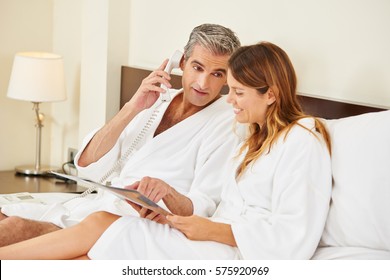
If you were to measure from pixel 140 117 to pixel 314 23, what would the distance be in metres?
0.58

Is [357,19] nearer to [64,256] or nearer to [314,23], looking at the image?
[314,23]

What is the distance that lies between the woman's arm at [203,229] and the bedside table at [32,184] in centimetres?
103

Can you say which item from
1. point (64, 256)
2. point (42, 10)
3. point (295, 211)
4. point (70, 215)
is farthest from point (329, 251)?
point (42, 10)

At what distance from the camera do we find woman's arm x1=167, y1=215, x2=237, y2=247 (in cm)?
157

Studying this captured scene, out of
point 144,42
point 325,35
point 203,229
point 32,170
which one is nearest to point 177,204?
point 203,229

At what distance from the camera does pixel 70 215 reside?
1934 mm

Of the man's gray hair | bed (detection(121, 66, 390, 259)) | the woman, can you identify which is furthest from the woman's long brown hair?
the man's gray hair

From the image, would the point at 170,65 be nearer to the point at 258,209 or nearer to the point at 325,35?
the point at 325,35

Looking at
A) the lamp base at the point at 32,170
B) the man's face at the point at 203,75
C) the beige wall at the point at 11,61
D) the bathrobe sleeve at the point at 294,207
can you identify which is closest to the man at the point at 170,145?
the man's face at the point at 203,75

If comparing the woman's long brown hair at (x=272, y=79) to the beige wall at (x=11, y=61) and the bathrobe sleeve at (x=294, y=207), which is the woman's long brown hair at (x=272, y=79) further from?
the beige wall at (x=11, y=61)

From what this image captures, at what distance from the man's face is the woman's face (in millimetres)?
229

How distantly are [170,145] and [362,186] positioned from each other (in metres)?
0.68

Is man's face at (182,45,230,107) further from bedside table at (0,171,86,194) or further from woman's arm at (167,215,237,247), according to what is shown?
bedside table at (0,171,86,194)

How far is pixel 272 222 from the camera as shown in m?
1.55
